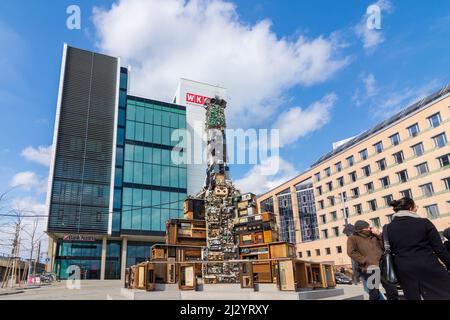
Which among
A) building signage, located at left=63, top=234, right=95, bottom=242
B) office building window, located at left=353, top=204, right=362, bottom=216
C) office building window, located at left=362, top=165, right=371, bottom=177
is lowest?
building signage, located at left=63, top=234, right=95, bottom=242

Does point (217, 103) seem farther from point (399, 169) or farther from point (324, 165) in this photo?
point (324, 165)

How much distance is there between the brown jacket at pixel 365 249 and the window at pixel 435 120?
39.7 meters

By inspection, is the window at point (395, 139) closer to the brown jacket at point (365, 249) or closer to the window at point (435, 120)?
the window at point (435, 120)

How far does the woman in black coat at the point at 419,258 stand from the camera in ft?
11.6

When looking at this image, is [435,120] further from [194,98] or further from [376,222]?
[194,98]

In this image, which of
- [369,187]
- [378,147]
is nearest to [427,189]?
[369,187]

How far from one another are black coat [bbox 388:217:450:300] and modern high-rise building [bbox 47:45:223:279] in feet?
144

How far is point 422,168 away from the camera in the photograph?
38562 mm

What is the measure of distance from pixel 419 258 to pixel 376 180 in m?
45.5

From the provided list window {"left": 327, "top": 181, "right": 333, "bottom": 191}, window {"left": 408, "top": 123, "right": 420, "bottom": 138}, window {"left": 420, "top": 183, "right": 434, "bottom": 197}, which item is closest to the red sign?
window {"left": 327, "top": 181, "right": 333, "bottom": 191}

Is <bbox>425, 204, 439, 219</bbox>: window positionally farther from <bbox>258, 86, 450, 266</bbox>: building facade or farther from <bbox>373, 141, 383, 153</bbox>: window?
<bbox>373, 141, 383, 153</bbox>: window

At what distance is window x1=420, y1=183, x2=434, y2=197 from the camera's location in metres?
36.8

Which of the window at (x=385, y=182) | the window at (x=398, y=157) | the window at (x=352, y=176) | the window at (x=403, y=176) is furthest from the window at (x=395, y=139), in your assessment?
the window at (x=352, y=176)

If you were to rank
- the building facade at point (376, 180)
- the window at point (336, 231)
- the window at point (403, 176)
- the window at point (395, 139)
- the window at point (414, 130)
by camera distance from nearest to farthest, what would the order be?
the building facade at point (376, 180), the window at point (414, 130), the window at point (403, 176), the window at point (395, 139), the window at point (336, 231)
